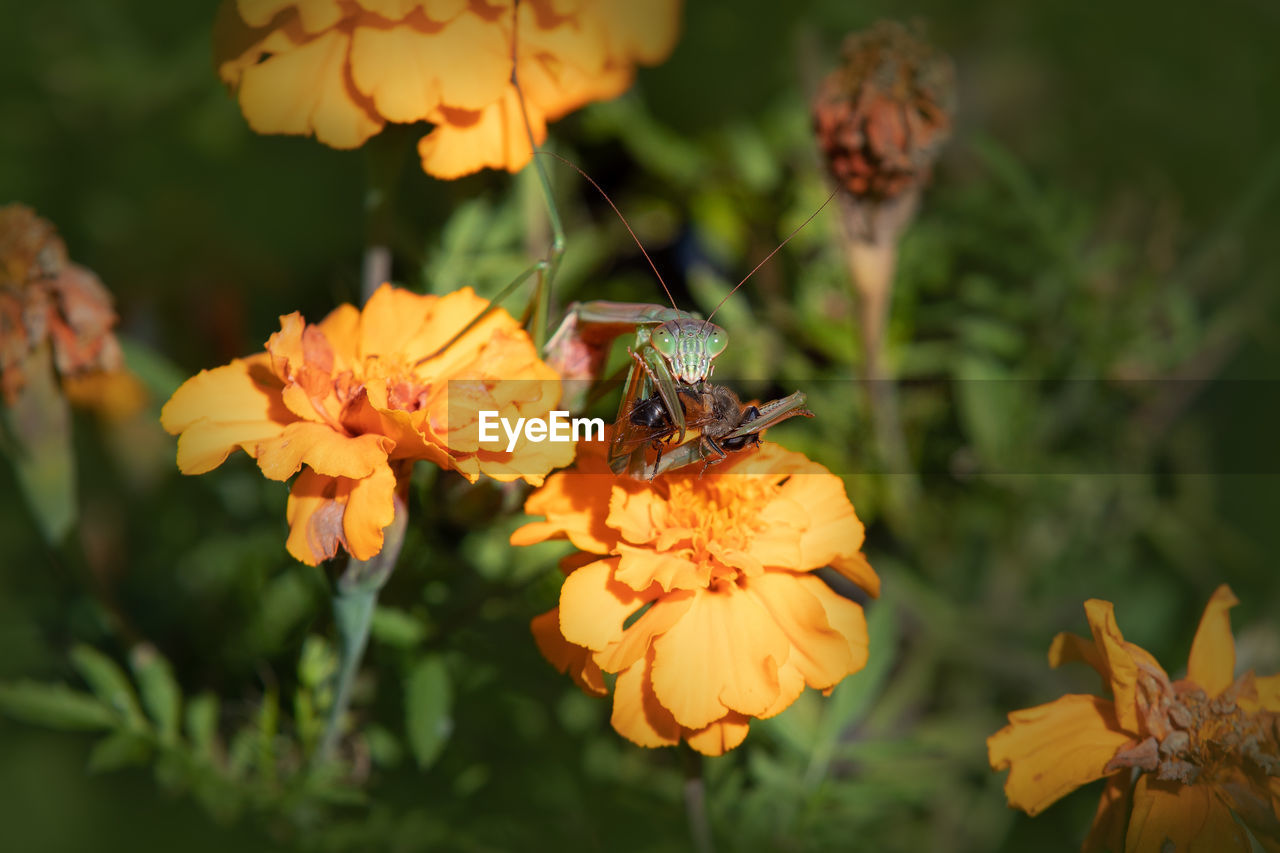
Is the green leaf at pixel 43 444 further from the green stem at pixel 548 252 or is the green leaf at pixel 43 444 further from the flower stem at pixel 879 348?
the flower stem at pixel 879 348

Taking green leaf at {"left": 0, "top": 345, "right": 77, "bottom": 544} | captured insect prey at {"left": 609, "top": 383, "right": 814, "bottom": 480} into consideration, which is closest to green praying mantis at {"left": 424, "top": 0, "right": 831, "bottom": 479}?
captured insect prey at {"left": 609, "top": 383, "right": 814, "bottom": 480}

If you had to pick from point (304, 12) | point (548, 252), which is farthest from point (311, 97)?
point (548, 252)

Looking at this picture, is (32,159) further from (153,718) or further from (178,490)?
(153,718)

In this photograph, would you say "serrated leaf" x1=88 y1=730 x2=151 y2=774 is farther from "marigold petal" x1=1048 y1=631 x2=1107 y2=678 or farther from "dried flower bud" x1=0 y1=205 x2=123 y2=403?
"marigold petal" x1=1048 y1=631 x2=1107 y2=678

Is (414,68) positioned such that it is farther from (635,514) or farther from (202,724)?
(202,724)

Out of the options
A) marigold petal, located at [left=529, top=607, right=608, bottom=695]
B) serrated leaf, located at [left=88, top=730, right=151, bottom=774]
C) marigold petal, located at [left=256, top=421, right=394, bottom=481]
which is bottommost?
serrated leaf, located at [left=88, top=730, right=151, bottom=774]

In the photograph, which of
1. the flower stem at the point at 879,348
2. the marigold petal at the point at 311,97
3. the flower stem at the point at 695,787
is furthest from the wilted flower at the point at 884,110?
the flower stem at the point at 695,787
